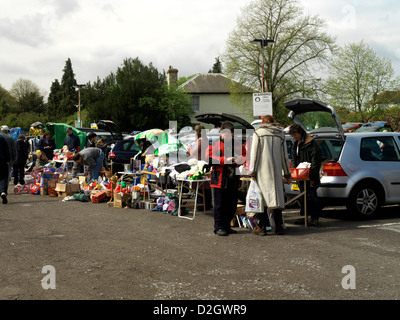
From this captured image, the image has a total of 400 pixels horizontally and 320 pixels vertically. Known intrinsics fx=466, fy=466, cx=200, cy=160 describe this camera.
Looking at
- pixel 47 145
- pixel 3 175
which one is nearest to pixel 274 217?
pixel 3 175

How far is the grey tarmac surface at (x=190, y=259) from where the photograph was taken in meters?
4.79

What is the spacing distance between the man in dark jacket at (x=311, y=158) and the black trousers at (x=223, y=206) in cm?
151

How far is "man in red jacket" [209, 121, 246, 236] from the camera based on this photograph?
8031 millimetres

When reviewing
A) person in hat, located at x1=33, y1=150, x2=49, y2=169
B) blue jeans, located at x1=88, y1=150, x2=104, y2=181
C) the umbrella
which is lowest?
blue jeans, located at x1=88, y1=150, x2=104, y2=181

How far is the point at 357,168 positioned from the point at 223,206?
291cm

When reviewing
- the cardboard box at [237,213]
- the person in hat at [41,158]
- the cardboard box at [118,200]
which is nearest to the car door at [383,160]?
the cardboard box at [237,213]

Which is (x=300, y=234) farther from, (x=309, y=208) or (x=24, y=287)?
(x=24, y=287)

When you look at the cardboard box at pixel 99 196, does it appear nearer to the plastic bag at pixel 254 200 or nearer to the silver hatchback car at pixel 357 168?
the silver hatchback car at pixel 357 168

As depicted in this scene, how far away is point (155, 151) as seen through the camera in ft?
41.4

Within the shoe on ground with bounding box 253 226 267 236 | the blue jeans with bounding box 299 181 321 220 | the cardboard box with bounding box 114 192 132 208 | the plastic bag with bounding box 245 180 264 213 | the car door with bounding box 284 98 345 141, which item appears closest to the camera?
the plastic bag with bounding box 245 180 264 213

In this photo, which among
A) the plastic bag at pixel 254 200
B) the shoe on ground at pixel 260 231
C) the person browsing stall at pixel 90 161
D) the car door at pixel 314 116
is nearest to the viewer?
the plastic bag at pixel 254 200

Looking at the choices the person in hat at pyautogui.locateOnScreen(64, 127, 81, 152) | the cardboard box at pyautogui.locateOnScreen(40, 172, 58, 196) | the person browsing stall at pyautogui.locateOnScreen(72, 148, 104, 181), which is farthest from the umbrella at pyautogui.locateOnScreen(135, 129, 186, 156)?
the person in hat at pyautogui.locateOnScreen(64, 127, 81, 152)

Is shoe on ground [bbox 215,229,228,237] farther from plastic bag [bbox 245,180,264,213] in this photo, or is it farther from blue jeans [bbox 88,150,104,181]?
blue jeans [bbox 88,150,104,181]

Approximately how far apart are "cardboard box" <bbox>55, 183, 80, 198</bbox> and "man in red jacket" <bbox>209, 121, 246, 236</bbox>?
7225mm
